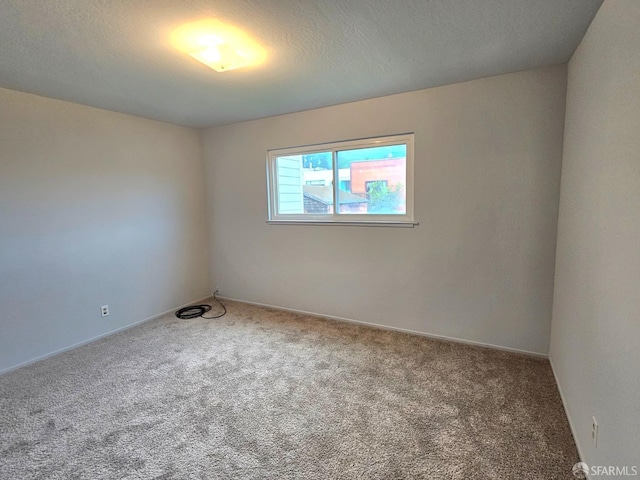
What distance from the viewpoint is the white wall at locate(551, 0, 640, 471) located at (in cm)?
116

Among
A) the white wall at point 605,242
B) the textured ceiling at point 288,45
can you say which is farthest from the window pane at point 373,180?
the white wall at point 605,242

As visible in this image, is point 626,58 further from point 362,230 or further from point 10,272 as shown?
point 10,272

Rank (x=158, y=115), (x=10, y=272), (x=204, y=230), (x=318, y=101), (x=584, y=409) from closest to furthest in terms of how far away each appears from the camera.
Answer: (x=584, y=409)
(x=10, y=272)
(x=318, y=101)
(x=158, y=115)
(x=204, y=230)

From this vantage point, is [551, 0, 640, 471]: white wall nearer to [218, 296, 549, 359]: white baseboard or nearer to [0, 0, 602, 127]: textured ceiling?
[0, 0, 602, 127]: textured ceiling

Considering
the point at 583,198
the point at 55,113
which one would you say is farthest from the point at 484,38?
the point at 55,113

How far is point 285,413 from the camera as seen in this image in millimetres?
2043

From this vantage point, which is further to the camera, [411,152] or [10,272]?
[411,152]

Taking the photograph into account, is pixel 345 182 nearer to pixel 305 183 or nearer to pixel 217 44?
pixel 305 183

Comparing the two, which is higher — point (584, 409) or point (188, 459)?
point (584, 409)

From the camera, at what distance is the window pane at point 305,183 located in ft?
11.6

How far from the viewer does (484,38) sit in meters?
1.93

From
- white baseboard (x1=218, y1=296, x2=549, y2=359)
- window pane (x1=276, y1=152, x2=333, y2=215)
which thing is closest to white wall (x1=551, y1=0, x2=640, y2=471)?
white baseboard (x1=218, y1=296, x2=549, y2=359)

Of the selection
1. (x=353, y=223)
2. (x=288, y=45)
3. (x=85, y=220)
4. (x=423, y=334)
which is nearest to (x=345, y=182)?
(x=353, y=223)

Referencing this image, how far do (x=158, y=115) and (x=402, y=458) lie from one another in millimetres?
3857
